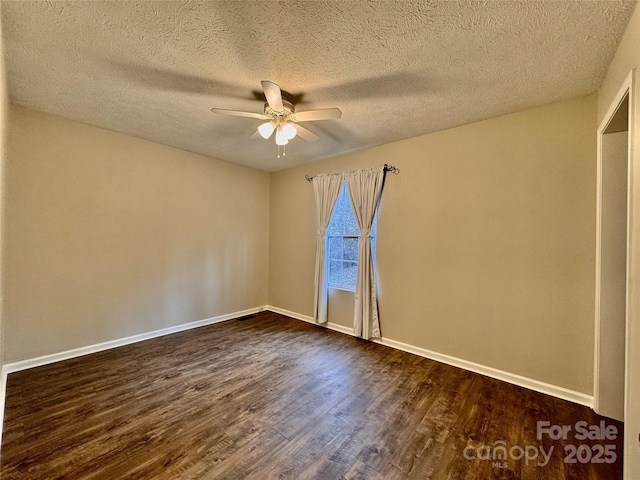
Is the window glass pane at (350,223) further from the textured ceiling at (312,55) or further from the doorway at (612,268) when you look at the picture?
the doorway at (612,268)

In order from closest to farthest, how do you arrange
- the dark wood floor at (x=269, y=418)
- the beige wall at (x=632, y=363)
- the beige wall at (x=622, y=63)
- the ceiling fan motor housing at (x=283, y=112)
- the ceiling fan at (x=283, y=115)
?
the beige wall at (x=632, y=363)
the beige wall at (x=622, y=63)
the dark wood floor at (x=269, y=418)
the ceiling fan at (x=283, y=115)
the ceiling fan motor housing at (x=283, y=112)

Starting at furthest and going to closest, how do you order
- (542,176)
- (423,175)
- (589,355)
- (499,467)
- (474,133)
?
(423,175), (474,133), (542,176), (589,355), (499,467)

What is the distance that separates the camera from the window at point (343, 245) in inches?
149

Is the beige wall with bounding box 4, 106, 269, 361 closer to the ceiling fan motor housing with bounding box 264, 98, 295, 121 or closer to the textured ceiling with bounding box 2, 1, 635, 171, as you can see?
the textured ceiling with bounding box 2, 1, 635, 171

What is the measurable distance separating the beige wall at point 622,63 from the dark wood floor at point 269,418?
234 centimetres

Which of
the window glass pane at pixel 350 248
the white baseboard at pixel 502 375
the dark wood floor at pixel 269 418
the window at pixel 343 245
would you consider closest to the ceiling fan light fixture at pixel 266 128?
the window at pixel 343 245

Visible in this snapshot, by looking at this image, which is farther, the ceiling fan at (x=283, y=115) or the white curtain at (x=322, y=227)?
the white curtain at (x=322, y=227)

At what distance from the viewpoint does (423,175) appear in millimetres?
3055

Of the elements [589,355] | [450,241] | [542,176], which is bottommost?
[589,355]

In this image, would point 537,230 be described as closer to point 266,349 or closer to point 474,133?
point 474,133

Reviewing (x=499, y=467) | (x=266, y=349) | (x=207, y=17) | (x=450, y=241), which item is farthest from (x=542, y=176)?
(x=266, y=349)

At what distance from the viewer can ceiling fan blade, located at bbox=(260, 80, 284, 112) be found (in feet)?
5.69

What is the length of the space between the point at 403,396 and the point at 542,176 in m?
2.33

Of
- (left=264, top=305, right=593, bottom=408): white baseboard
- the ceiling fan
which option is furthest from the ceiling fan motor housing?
(left=264, top=305, right=593, bottom=408): white baseboard
